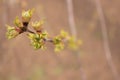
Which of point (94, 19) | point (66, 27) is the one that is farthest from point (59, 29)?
point (94, 19)

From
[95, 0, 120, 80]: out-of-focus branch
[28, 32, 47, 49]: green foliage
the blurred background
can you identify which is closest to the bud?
[28, 32, 47, 49]: green foliage

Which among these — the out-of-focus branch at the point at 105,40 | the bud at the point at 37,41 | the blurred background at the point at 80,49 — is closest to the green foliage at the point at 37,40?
the bud at the point at 37,41

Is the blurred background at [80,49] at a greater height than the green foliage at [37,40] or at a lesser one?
greater

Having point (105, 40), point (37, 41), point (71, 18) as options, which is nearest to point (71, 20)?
point (71, 18)

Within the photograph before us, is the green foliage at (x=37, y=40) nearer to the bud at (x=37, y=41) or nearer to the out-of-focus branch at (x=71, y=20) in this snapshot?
the bud at (x=37, y=41)

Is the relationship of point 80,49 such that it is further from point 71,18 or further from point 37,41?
point 37,41

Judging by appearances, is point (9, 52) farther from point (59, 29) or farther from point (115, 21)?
point (115, 21)

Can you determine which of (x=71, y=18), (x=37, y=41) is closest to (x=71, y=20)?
(x=71, y=18)

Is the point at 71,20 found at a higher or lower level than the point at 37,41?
higher

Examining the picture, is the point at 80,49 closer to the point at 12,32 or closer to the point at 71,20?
the point at 71,20

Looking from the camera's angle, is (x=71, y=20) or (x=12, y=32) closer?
(x=12, y=32)
